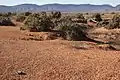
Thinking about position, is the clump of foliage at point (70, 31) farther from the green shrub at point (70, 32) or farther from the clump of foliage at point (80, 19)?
the clump of foliage at point (80, 19)

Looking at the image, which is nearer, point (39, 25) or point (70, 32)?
point (70, 32)

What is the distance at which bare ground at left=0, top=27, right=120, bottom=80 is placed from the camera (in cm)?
1023

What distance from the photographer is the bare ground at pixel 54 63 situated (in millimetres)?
10234

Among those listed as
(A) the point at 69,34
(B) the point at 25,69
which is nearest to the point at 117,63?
(B) the point at 25,69

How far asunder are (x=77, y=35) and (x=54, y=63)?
350 inches

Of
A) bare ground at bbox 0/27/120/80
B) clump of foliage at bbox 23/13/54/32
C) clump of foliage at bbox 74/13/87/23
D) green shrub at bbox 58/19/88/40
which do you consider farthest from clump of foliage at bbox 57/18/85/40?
clump of foliage at bbox 74/13/87/23

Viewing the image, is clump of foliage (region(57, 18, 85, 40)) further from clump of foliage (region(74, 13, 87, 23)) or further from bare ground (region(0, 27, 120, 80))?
clump of foliage (region(74, 13, 87, 23))

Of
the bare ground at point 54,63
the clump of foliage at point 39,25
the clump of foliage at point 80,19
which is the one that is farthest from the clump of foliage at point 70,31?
the clump of foliage at point 80,19

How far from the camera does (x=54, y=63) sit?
1203 cm

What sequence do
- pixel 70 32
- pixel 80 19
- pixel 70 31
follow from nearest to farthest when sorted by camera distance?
pixel 70 32
pixel 70 31
pixel 80 19

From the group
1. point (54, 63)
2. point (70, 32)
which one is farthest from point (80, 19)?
point (54, 63)

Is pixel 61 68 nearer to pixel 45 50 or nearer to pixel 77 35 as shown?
pixel 45 50

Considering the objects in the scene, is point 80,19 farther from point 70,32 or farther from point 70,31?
point 70,32

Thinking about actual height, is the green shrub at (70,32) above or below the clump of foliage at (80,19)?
above
